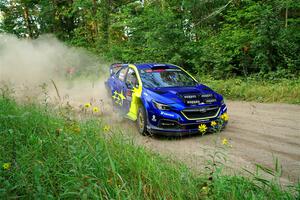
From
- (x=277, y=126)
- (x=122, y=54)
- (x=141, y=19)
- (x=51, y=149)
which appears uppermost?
(x=141, y=19)

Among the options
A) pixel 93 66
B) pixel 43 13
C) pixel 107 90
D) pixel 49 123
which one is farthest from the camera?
pixel 43 13

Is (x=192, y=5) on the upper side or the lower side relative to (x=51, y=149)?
upper

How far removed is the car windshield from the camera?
8102mm

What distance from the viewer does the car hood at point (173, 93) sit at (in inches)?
278

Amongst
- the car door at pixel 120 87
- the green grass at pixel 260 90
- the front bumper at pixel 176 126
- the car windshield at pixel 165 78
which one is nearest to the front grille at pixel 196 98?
the front bumper at pixel 176 126

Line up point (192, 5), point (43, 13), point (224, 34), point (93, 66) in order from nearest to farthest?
point (224, 34) < point (192, 5) < point (93, 66) < point (43, 13)

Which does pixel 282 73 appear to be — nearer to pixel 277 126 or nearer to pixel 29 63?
pixel 277 126

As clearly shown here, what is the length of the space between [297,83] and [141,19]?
11.4 m

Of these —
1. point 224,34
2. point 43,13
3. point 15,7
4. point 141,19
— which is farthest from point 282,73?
point 15,7

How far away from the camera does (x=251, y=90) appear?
12.0 metres

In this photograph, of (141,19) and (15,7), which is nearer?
(141,19)

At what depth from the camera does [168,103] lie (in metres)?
7.02

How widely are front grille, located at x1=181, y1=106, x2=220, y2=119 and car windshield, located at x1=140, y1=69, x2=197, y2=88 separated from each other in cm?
125

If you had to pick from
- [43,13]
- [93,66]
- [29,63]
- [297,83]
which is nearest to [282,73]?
[297,83]
